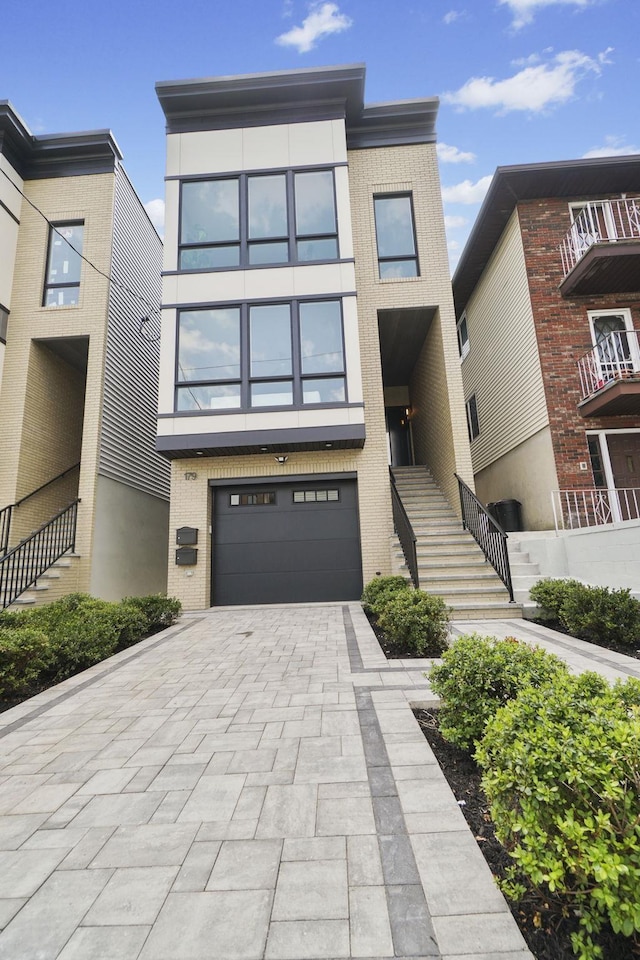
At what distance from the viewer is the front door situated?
897 cm

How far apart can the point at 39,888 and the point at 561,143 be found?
15136mm

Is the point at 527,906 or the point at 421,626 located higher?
the point at 421,626

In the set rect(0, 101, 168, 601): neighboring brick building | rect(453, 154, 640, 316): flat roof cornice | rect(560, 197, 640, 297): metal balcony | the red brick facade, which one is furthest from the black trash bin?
rect(0, 101, 168, 601): neighboring brick building

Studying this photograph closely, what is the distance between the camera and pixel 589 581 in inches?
274

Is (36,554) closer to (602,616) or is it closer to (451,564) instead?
(451,564)

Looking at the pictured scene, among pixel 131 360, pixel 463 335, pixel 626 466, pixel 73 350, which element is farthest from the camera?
pixel 463 335

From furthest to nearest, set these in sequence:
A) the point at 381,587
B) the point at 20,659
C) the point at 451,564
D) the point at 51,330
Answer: the point at 51,330, the point at 451,564, the point at 381,587, the point at 20,659

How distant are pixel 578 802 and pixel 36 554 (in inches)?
344

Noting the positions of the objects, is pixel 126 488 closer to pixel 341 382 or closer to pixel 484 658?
pixel 341 382

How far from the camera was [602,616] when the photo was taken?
4895 millimetres

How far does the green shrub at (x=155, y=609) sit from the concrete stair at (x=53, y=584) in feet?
5.82

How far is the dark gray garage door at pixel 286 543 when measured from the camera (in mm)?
8656

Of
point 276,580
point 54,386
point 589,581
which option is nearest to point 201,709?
point 276,580

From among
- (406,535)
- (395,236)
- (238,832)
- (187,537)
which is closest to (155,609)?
(187,537)
